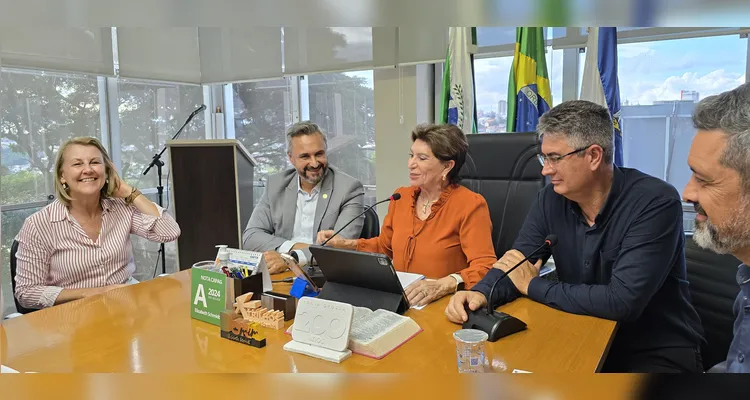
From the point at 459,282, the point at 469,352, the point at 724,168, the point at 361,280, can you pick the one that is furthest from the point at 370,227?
the point at 724,168

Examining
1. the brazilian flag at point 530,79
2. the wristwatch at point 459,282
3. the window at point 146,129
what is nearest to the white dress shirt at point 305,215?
the wristwatch at point 459,282

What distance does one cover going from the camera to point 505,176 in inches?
98.8

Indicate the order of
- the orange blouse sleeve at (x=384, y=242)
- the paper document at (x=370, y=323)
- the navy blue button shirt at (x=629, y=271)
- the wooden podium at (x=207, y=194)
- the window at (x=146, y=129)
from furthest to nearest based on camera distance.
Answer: the window at (x=146, y=129) < the wooden podium at (x=207, y=194) < the orange blouse sleeve at (x=384, y=242) < the navy blue button shirt at (x=629, y=271) < the paper document at (x=370, y=323)

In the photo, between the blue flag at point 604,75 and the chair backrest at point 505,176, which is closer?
the chair backrest at point 505,176

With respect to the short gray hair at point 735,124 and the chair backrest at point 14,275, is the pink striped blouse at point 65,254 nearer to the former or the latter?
the chair backrest at point 14,275

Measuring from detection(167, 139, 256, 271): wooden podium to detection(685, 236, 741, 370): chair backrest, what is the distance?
2.60m

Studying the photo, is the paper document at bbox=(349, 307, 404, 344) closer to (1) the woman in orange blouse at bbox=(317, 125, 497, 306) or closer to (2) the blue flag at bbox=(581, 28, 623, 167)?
(1) the woman in orange blouse at bbox=(317, 125, 497, 306)

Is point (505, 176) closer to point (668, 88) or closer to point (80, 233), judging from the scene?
point (668, 88)

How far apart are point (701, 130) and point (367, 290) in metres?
0.97

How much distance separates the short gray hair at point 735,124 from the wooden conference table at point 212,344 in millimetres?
501

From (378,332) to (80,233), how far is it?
1484 mm

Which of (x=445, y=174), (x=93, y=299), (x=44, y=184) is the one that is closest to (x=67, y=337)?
(x=93, y=299)

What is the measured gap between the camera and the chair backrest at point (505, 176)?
2424 millimetres

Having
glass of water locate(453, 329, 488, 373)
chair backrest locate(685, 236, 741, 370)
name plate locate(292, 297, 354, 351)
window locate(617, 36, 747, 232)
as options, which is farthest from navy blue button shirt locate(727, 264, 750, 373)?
window locate(617, 36, 747, 232)
